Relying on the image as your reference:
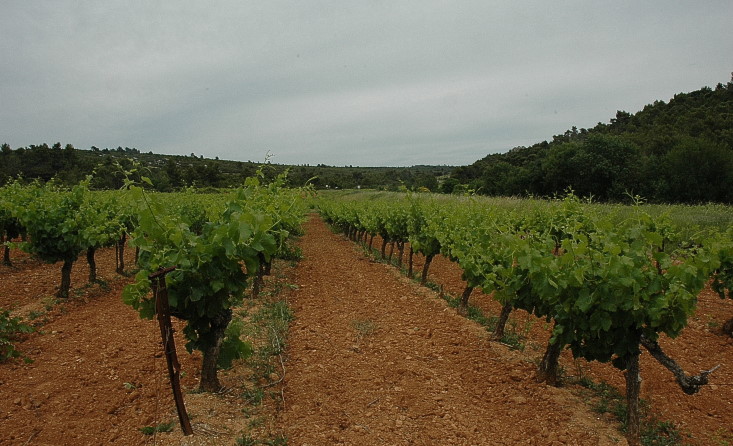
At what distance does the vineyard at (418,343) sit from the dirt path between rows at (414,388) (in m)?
0.02

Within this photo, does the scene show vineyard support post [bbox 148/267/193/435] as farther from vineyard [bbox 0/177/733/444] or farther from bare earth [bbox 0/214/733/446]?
bare earth [bbox 0/214/733/446]

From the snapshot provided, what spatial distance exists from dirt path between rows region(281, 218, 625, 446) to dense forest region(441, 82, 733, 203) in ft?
82.6

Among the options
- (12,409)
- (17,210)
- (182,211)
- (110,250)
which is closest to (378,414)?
(12,409)

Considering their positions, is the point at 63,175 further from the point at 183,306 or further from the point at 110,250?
the point at 183,306

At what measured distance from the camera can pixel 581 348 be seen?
440 centimetres

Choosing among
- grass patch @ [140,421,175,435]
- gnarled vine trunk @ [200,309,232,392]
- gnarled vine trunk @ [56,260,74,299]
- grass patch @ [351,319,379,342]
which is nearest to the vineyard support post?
grass patch @ [140,421,175,435]

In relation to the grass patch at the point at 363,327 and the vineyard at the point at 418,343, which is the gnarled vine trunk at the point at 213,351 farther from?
the grass patch at the point at 363,327

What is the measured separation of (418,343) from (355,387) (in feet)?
5.69

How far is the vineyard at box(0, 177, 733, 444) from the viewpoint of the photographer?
12.5ft

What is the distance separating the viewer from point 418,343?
6.58 metres

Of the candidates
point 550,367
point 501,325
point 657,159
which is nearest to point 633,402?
point 550,367

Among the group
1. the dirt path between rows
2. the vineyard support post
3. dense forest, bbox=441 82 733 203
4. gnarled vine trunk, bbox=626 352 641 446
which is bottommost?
the dirt path between rows

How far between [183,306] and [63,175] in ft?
119

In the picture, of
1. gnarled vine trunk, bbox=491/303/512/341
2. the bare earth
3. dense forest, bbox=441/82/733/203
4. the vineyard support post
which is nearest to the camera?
the vineyard support post
